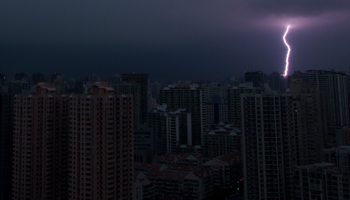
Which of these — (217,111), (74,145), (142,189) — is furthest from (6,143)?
(217,111)

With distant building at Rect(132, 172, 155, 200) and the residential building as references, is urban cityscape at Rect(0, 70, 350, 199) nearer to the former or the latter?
distant building at Rect(132, 172, 155, 200)

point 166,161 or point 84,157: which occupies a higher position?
point 84,157

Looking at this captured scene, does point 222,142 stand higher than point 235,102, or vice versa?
point 235,102

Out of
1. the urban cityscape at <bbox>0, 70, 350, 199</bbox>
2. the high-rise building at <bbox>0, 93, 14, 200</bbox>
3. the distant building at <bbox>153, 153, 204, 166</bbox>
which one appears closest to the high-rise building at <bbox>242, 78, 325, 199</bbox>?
the urban cityscape at <bbox>0, 70, 350, 199</bbox>

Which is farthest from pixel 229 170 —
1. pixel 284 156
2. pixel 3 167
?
pixel 3 167

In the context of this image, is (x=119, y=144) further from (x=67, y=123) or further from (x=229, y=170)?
(x=229, y=170)

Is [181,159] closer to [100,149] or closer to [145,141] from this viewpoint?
[145,141]

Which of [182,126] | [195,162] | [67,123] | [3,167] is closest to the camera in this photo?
[67,123]
